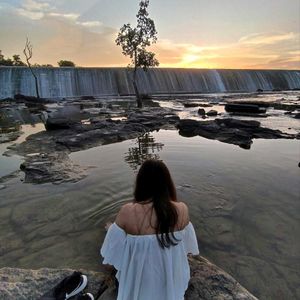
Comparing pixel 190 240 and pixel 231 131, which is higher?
pixel 190 240

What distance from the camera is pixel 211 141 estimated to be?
37.0 feet

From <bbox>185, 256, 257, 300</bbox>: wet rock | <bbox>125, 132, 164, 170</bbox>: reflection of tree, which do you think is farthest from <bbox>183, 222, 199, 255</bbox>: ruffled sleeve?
<bbox>125, 132, 164, 170</bbox>: reflection of tree

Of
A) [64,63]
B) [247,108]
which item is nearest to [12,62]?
[64,63]

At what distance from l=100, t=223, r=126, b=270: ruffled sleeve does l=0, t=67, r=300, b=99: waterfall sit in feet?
111

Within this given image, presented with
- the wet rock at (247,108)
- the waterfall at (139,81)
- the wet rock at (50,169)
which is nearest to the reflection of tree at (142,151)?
the wet rock at (50,169)

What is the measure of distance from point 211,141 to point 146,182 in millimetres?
9272

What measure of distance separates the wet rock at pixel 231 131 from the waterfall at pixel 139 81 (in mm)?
24342

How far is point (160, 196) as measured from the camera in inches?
90.4

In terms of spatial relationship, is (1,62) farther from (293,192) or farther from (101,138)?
(293,192)

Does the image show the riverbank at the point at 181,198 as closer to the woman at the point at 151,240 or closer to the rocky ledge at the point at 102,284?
the rocky ledge at the point at 102,284

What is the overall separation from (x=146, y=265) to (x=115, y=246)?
0.96ft

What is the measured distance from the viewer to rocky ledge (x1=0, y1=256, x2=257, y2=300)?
8.66 ft

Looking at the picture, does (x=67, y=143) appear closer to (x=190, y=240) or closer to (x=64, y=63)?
(x=190, y=240)

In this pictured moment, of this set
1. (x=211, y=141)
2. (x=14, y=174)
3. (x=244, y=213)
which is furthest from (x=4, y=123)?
(x=244, y=213)
